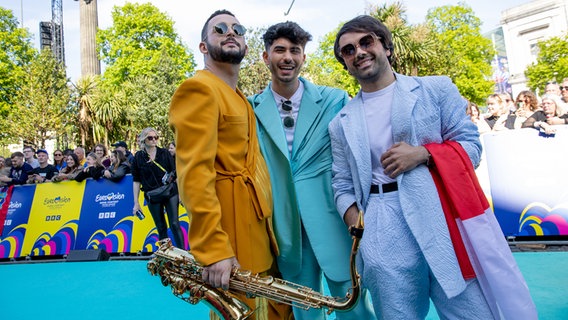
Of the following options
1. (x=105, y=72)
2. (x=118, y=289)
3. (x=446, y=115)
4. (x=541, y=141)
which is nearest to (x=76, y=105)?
(x=105, y=72)

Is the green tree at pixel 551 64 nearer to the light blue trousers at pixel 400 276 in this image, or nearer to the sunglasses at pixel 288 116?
the sunglasses at pixel 288 116

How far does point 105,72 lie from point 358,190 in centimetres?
3248

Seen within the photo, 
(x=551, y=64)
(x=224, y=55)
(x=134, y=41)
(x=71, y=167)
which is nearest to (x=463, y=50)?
(x=551, y=64)

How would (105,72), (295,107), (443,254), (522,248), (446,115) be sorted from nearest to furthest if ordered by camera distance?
(443,254) < (446,115) < (295,107) < (522,248) < (105,72)

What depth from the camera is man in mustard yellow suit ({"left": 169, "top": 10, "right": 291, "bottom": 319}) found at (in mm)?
2012

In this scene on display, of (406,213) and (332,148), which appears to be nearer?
(406,213)

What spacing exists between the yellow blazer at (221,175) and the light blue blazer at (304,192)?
4.1 inches

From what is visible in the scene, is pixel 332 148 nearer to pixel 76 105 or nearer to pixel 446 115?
pixel 446 115

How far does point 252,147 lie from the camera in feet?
7.63

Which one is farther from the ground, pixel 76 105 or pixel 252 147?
pixel 76 105

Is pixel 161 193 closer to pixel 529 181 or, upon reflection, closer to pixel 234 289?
pixel 234 289

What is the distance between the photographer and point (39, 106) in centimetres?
2242

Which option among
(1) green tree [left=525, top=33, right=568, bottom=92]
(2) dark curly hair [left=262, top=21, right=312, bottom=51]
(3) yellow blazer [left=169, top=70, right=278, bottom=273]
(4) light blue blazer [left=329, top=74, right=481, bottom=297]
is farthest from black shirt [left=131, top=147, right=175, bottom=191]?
(1) green tree [left=525, top=33, right=568, bottom=92]

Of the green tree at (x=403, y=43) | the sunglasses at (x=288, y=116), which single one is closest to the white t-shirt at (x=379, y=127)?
the sunglasses at (x=288, y=116)
